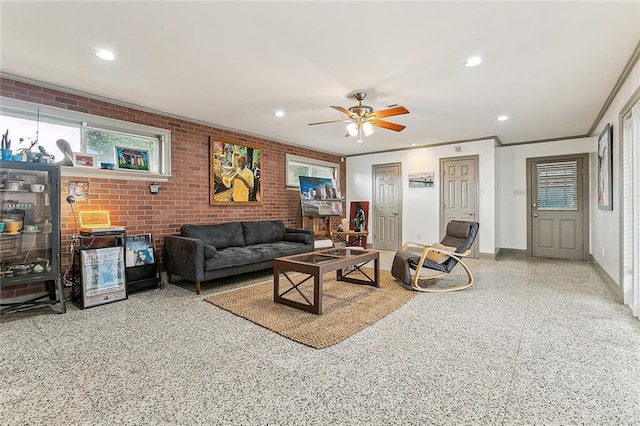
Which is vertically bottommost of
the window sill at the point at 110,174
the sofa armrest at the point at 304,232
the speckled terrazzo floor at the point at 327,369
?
the speckled terrazzo floor at the point at 327,369

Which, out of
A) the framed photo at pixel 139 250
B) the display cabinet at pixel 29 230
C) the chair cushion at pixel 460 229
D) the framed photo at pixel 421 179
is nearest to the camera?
the display cabinet at pixel 29 230

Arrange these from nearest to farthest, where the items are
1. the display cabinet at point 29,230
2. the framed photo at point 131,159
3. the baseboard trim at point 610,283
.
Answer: the display cabinet at point 29,230 → the baseboard trim at point 610,283 → the framed photo at point 131,159

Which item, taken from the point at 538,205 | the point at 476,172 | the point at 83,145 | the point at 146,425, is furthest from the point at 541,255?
the point at 83,145

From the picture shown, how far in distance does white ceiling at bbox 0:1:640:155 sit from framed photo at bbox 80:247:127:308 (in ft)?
6.24

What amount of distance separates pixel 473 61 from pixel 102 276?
4.45 metres

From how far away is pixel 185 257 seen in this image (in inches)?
156

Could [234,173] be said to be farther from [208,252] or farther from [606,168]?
[606,168]

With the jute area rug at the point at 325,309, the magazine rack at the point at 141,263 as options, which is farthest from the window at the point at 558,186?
the magazine rack at the point at 141,263

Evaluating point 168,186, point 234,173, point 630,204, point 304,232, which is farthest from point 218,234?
point 630,204

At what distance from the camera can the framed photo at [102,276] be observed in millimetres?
3357

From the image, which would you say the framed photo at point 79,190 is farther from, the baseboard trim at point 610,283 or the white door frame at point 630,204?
the baseboard trim at point 610,283

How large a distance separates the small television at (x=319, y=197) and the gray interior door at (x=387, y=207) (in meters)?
1.24

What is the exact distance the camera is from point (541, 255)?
655 cm

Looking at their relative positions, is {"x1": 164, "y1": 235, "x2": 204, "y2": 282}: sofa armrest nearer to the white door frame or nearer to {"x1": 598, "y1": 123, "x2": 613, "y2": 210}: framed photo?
the white door frame
